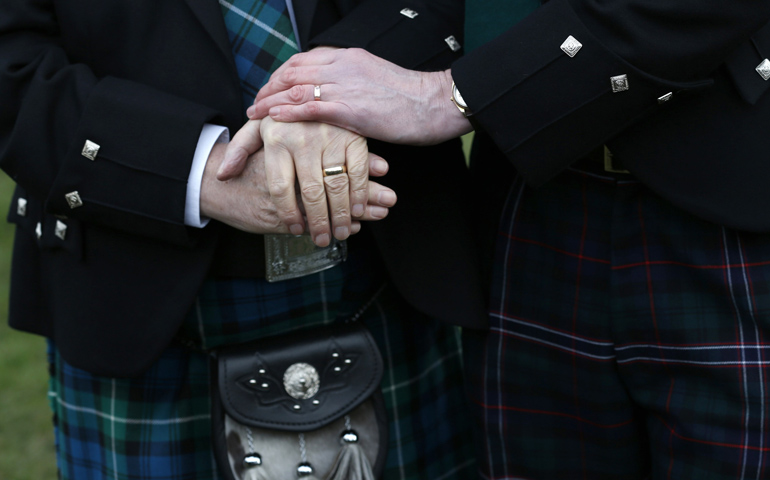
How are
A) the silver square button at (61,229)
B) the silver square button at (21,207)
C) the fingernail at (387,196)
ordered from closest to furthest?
1. the fingernail at (387,196)
2. the silver square button at (61,229)
3. the silver square button at (21,207)

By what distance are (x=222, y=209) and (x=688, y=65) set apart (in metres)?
0.70

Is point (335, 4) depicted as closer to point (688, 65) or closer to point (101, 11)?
point (101, 11)

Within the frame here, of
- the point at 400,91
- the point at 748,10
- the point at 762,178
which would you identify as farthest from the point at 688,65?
the point at 400,91

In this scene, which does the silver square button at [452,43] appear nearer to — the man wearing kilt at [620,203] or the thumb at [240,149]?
the man wearing kilt at [620,203]

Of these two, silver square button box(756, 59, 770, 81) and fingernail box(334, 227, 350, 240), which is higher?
silver square button box(756, 59, 770, 81)

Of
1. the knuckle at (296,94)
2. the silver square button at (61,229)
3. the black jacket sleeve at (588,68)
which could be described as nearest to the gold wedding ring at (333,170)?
the knuckle at (296,94)

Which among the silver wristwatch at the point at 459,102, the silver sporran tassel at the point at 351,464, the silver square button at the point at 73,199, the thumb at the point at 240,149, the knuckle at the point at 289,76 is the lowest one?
the silver sporran tassel at the point at 351,464

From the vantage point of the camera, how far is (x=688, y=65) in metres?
1.09

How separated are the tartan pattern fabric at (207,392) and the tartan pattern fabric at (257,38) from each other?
13.7 inches

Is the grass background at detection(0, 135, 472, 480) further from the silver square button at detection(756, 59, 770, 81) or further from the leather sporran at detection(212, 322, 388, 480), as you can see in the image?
the silver square button at detection(756, 59, 770, 81)

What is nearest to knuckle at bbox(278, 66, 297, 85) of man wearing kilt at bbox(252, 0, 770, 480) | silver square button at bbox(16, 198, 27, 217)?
man wearing kilt at bbox(252, 0, 770, 480)

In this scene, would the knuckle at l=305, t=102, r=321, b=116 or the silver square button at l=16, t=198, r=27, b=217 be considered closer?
the knuckle at l=305, t=102, r=321, b=116

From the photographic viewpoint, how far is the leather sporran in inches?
54.7

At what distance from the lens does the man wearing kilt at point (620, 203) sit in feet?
3.64
